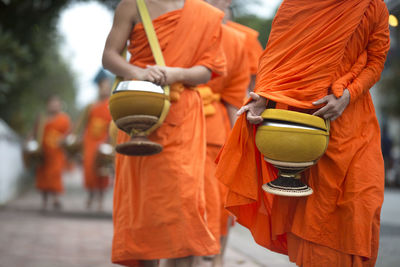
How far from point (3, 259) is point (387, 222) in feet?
16.9

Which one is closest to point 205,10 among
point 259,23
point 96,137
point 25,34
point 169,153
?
point 169,153

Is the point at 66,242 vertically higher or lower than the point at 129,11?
lower

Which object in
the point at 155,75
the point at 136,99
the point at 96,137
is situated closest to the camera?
the point at 136,99

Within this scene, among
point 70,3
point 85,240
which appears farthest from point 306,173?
point 70,3

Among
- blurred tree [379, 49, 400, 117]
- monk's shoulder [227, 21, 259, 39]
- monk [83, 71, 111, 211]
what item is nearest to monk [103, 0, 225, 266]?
monk's shoulder [227, 21, 259, 39]

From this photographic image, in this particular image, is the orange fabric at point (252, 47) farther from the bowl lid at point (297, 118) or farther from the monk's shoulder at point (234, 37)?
the bowl lid at point (297, 118)

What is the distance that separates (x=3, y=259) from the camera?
549 centimetres

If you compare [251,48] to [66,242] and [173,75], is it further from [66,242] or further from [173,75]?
[66,242]

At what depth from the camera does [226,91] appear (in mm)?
5219

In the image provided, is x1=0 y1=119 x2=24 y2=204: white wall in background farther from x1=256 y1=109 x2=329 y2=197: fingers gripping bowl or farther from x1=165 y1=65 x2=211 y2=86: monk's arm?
x1=256 y1=109 x2=329 y2=197: fingers gripping bowl

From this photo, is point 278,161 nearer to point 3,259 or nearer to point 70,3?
point 3,259

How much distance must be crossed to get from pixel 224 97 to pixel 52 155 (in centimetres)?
696

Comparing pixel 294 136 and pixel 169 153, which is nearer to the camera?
pixel 294 136

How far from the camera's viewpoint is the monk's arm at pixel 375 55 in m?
3.02
